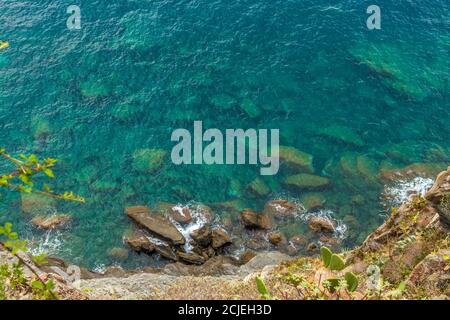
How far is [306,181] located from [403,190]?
23.6ft

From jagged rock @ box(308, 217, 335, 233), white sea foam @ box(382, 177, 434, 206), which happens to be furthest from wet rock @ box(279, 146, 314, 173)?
white sea foam @ box(382, 177, 434, 206)

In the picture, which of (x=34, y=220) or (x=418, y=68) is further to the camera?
(x=418, y=68)

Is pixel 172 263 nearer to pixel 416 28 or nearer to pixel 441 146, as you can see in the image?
pixel 441 146

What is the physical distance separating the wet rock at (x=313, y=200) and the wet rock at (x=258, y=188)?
2748mm

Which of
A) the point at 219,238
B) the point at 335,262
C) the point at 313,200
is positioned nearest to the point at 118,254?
the point at 219,238

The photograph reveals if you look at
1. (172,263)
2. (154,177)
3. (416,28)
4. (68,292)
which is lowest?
(172,263)

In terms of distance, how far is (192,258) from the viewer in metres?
29.2

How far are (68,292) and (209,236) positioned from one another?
48.5 feet

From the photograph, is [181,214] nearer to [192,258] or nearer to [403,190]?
[192,258]

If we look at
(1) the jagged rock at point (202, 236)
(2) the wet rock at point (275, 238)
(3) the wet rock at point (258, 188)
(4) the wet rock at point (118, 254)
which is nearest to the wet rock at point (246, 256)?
(2) the wet rock at point (275, 238)

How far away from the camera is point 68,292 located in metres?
16.5

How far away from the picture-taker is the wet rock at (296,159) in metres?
35.2

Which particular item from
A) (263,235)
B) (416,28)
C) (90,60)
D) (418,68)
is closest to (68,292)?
(263,235)

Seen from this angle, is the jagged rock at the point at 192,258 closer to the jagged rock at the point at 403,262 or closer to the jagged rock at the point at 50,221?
the jagged rock at the point at 50,221
